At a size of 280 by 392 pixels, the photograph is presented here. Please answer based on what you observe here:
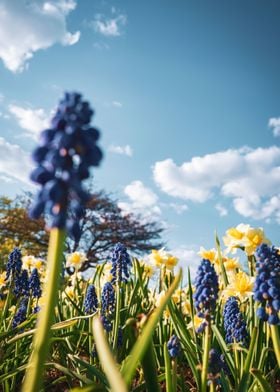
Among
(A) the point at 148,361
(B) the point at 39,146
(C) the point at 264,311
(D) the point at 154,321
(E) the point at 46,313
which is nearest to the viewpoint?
(E) the point at 46,313

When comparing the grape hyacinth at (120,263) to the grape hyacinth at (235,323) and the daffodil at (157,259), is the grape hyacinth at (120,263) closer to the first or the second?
the daffodil at (157,259)

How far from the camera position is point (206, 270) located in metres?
2.36

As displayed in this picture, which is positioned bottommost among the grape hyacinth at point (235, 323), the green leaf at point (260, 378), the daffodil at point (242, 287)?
the green leaf at point (260, 378)

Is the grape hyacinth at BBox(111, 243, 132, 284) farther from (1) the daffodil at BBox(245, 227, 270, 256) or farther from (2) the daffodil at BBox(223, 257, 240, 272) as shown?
(1) the daffodil at BBox(245, 227, 270, 256)

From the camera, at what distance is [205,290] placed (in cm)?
227

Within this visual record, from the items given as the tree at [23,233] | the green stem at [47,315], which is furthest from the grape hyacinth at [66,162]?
the tree at [23,233]

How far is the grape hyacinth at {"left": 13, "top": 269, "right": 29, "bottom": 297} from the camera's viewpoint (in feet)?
14.5

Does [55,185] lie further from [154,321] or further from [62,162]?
[154,321]

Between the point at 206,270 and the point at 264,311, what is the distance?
402mm

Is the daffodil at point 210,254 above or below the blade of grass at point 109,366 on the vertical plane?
above

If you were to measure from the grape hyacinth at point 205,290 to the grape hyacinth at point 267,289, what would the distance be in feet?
0.83

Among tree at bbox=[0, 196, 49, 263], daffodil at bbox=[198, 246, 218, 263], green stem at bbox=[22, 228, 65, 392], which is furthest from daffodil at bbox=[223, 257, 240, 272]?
tree at bbox=[0, 196, 49, 263]

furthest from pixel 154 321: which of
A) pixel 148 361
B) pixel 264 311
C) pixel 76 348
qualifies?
pixel 76 348

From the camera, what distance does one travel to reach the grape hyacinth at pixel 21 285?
4.41 m
